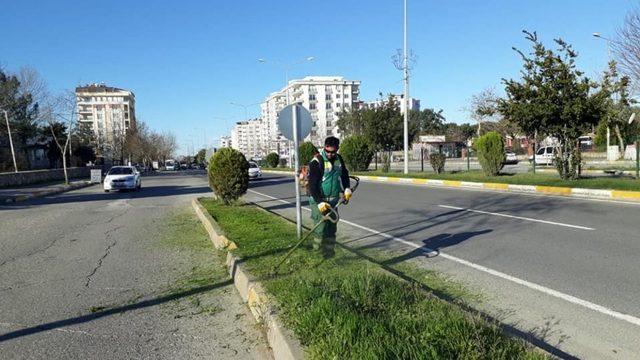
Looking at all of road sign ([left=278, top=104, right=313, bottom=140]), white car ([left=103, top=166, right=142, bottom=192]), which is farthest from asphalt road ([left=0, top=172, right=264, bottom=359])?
white car ([left=103, top=166, right=142, bottom=192])

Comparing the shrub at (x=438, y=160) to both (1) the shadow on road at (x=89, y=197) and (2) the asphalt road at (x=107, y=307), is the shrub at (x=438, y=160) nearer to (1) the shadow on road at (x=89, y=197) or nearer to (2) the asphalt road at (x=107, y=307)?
(1) the shadow on road at (x=89, y=197)

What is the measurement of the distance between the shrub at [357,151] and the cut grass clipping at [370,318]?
105ft

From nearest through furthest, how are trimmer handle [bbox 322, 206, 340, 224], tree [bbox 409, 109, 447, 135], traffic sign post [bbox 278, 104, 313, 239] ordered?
trimmer handle [bbox 322, 206, 340, 224] < traffic sign post [bbox 278, 104, 313, 239] < tree [bbox 409, 109, 447, 135]

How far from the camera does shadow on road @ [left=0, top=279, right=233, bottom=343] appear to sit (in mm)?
4828

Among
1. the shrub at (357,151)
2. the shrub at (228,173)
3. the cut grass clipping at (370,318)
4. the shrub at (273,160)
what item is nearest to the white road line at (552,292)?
the cut grass clipping at (370,318)

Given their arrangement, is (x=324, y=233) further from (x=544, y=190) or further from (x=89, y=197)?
(x=89, y=197)

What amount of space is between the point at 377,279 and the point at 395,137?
3644cm

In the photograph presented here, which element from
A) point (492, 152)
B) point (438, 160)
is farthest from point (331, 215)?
point (438, 160)

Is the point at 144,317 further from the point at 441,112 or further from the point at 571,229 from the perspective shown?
the point at 441,112

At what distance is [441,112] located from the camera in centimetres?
11669

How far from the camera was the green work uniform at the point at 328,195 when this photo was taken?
6527 mm

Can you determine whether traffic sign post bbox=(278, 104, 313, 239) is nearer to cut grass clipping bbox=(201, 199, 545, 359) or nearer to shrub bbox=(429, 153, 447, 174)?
cut grass clipping bbox=(201, 199, 545, 359)

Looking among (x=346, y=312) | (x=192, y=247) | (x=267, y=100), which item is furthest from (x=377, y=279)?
(x=267, y=100)

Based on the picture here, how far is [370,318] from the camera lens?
4.08 metres
